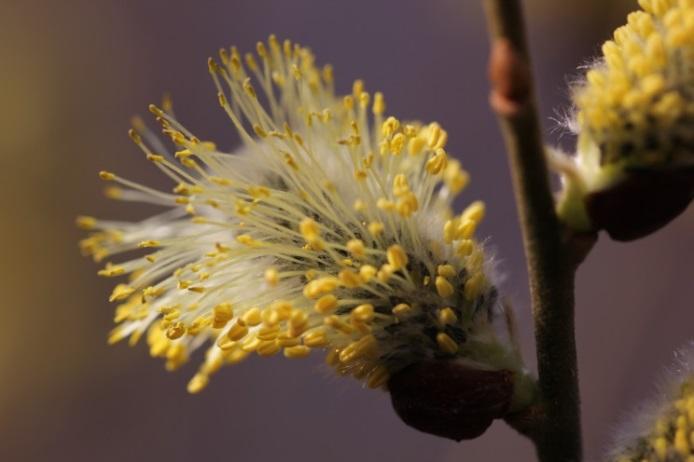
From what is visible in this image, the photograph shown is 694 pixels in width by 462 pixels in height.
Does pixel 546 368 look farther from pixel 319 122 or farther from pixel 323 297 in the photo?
pixel 319 122

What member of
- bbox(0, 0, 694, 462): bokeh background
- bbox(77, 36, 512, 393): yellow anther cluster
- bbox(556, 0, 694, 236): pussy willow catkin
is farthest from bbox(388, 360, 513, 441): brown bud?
bbox(0, 0, 694, 462): bokeh background

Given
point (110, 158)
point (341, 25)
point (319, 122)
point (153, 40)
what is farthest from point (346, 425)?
point (319, 122)

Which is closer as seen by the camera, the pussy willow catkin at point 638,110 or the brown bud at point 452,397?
the pussy willow catkin at point 638,110

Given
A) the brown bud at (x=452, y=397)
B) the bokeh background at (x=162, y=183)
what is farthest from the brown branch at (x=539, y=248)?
the bokeh background at (x=162, y=183)

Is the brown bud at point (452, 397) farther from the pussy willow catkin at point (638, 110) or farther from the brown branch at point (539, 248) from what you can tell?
the pussy willow catkin at point (638, 110)

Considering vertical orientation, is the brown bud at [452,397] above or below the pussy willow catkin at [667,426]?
above

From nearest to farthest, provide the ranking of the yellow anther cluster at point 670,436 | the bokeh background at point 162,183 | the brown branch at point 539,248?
the brown branch at point 539,248
the yellow anther cluster at point 670,436
the bokeh background at point 162,183

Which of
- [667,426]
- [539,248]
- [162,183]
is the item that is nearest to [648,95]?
[539,248]
